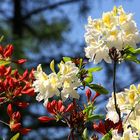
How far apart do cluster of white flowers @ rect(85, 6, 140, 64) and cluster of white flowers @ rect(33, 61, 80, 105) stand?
0.09m

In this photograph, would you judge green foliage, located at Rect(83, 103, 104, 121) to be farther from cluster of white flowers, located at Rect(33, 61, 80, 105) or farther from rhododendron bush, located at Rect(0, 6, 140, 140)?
cluster of white flowers, located at Rect(33, 61, 80, 105)

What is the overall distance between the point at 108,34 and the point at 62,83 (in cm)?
22

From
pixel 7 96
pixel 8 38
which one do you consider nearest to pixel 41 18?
pixel 8 38

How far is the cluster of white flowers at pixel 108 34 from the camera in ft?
6.64

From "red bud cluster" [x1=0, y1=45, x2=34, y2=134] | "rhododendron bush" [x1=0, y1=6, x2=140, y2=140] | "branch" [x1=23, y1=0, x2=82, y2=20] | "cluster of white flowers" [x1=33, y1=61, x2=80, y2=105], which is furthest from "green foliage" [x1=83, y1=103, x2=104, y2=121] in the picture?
"branch" [x1=23, y1=0, x2=82, y2=20]

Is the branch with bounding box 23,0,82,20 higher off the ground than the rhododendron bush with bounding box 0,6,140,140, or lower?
higher

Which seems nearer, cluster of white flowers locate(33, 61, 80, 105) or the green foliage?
cluster of white flowers locate(33, 61, 80, 105)

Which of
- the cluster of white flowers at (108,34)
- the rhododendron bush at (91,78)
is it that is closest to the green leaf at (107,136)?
the rhododendron bush at (91,78)

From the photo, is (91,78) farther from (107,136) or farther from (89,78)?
(107,136)

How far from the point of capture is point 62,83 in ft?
6.82

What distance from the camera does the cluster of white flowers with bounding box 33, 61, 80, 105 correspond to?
205 cm

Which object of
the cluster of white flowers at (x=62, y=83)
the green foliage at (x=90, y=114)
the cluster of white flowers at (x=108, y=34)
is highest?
the cluster of white flowers at (x=108, y=34)

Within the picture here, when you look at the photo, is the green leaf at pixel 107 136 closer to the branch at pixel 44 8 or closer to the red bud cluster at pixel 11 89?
the red bud cluster at pixel 11 89

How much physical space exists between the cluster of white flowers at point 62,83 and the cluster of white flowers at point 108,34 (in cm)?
9
